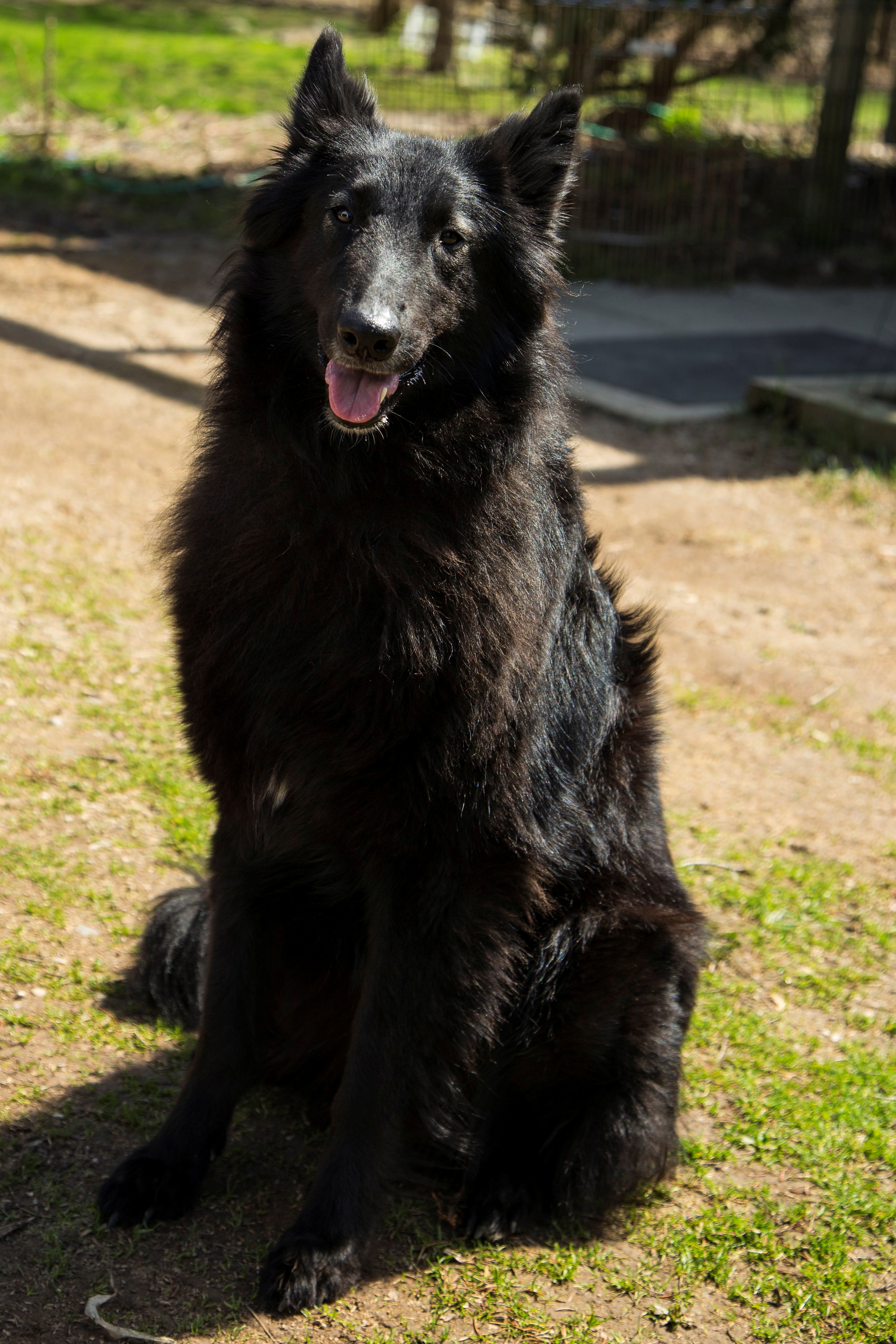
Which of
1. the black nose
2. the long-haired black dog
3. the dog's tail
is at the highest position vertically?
the black nose

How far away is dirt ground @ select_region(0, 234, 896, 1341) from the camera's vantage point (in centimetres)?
251

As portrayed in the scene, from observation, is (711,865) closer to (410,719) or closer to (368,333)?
(410,719)

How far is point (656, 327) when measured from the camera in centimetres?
938

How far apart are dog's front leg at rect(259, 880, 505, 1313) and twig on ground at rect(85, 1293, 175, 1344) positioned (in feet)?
0.70

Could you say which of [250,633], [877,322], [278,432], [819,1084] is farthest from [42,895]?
[877,322]

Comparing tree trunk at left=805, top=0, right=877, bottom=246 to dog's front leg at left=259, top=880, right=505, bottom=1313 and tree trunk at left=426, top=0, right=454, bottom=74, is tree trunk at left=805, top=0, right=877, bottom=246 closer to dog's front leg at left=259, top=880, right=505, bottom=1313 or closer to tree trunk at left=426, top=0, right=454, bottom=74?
tree trunk at left=426, top=0, right=454, bottom=74

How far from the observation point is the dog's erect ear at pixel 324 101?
8.52ft

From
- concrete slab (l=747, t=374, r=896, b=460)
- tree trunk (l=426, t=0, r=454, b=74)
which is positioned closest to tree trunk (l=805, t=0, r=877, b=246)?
concrete slab (l=747, t=374, r=896, b=460)

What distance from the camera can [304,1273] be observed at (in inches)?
94.6

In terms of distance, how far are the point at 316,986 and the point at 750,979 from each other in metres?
1.51

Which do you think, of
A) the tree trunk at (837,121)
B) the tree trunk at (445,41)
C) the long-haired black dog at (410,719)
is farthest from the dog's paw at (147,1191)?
Answer: the tree trunk at (445,41)

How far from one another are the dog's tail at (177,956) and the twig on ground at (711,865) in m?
1.70

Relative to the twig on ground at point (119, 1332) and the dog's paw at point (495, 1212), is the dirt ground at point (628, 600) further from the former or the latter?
the dog's paw at point (495, 1212)

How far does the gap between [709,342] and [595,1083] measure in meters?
7.55
